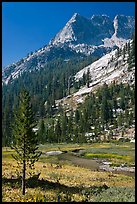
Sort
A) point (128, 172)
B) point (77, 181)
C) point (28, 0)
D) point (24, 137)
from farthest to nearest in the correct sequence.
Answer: point (128, 172) < point (77, 181) < point (24, 137) < point (28, 0)

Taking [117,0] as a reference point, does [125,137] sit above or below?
below

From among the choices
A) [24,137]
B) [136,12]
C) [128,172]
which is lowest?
[128,172]

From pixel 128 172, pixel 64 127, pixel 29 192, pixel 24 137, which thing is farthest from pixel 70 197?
pixel 64 127

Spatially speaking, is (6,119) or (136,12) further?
(6,119)

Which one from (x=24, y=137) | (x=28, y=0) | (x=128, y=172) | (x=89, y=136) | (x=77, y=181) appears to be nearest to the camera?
(x=28, y=0)

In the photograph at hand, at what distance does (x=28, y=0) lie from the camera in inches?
594

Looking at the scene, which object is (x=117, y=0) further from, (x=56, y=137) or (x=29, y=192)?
(x=56, y=137)

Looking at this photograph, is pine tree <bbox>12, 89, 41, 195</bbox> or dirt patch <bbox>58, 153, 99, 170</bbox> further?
dirt patch <bbox>58, 153, 99, 170</bbox>

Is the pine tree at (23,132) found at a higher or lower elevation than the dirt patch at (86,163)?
higher

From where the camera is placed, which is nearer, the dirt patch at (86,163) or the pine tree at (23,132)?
the pine tree at (23,132)

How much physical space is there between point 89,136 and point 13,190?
141 metres

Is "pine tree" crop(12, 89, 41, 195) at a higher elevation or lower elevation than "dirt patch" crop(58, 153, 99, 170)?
higher

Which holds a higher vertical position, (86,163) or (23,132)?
(23,132)

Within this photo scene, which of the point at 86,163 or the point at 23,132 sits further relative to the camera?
the point at 86,163
